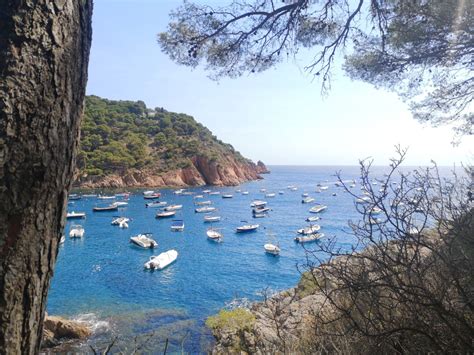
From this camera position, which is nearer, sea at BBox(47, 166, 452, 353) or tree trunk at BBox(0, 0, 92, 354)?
tree trunk at BBox(0, 0, 92, 354)

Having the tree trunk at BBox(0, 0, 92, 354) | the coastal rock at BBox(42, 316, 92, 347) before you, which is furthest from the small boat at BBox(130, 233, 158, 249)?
the tree trunk at BBox(0, 0, 92, 354)

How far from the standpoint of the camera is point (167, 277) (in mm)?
17047

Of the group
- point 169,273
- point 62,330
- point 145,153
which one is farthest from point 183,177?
point 62,330

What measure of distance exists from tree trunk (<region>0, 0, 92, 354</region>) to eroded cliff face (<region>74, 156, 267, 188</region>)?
5198 cm

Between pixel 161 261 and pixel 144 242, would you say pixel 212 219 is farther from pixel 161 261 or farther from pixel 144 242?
pixel 161 261

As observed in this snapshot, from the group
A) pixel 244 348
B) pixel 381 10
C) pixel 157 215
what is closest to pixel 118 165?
pixel 157 215

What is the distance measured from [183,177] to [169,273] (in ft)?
140

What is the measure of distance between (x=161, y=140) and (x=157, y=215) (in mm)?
32146

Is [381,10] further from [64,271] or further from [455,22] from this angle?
[64,271]

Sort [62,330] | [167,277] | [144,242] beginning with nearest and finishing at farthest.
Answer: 1. [62,330]
2. [167,277]
3. [144,242]

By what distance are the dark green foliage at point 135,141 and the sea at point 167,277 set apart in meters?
19.7

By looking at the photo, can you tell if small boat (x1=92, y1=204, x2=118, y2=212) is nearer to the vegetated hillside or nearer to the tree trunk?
the vegetated hillside

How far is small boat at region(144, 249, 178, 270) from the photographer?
18.2 m

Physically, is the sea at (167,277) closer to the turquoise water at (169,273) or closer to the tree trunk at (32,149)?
the turquoise water at (169,273)
